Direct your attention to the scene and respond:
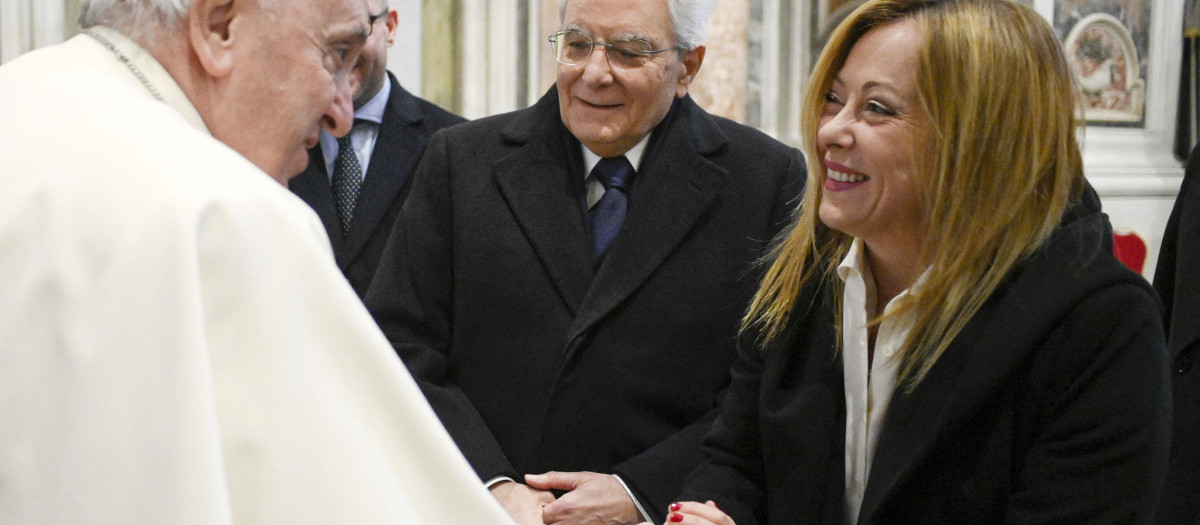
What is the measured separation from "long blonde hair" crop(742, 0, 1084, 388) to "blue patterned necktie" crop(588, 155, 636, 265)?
0.82 meters

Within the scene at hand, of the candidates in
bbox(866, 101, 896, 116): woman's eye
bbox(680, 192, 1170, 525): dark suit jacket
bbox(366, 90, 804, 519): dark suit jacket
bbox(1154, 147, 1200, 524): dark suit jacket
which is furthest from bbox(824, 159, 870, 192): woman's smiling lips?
bbox(1154, 147, 1200, 524): dark suit jacket

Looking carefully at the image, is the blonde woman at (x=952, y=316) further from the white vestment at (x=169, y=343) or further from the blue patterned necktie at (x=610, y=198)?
the white vestment at (x=169, y=343)

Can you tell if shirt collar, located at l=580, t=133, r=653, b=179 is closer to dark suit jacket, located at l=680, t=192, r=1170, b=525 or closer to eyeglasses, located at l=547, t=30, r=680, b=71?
eyeglasses, located at l=547, t=30, r=680, b=71

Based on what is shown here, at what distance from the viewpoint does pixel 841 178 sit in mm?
2023

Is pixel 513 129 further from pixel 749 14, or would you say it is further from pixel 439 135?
pixel 749 14

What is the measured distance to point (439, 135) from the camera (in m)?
2.73

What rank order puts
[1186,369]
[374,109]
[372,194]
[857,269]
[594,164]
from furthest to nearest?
[1186,369], [374,109], [372,194], [594,164], [857,269]

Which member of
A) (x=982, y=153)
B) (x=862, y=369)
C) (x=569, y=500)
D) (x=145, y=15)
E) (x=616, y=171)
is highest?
(x=145, y=15)

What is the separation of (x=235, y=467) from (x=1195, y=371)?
9.78 ft

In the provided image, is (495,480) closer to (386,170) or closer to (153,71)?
(386,170)

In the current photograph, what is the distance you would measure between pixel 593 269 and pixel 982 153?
93 centimetres

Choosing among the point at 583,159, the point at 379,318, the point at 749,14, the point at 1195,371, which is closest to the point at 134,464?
the point at 379,318

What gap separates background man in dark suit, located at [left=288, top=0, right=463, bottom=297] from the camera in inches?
120

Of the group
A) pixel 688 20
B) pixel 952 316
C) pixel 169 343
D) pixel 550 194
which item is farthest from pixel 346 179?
pixel 169 343
